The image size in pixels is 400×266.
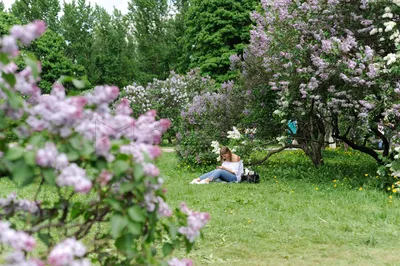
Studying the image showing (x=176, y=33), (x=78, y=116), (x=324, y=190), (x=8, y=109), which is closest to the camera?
(x=78, y=116)

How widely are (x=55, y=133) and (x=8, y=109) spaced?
0.28 meters

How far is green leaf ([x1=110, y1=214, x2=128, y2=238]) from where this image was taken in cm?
185

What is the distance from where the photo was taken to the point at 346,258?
4.39 meters

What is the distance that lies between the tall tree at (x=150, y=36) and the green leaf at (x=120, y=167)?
30.2 m

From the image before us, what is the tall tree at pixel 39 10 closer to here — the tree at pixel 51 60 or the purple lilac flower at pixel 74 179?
the tree at pixel 51 60

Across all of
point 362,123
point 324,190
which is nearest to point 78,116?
point 324,190

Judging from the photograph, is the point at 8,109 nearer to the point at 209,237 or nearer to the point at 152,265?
the point at 152,265

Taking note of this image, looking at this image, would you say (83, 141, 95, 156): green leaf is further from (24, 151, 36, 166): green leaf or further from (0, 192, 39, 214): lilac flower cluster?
(0, 192, 39, 214): lilac flower cluster

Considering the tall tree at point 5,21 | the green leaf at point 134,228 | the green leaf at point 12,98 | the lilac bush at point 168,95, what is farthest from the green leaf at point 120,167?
the tall tree at point 5,21

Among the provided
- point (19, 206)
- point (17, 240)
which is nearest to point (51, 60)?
point (19, 206)

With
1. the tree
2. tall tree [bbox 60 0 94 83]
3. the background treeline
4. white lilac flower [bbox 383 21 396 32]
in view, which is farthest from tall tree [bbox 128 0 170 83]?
white lilac flower [bbox 383 21 396 32]

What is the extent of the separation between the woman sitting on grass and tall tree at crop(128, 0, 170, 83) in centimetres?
2286

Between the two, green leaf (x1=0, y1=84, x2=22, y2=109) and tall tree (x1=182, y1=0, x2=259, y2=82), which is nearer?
green leaf (x1=0, y1=84, x2=22, y2=109)

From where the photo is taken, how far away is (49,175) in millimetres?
1717
